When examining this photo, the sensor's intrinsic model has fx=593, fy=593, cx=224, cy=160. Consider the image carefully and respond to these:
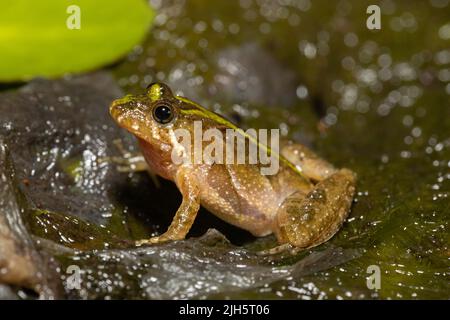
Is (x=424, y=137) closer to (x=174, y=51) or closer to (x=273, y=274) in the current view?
(x=174, y=51)

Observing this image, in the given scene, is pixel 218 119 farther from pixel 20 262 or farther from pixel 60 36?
pixel 60 36

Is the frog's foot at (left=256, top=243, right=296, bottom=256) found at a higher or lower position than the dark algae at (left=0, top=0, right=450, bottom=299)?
lower

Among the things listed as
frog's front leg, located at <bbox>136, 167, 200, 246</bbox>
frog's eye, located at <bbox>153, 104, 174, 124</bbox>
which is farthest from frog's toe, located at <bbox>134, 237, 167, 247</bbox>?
frog's eye, located at <bbox>153, 104, 174, 124</bbox>

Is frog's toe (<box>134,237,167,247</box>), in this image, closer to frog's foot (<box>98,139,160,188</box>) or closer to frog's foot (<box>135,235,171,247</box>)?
frog's foot (<box>135,235,171,247</box>)
